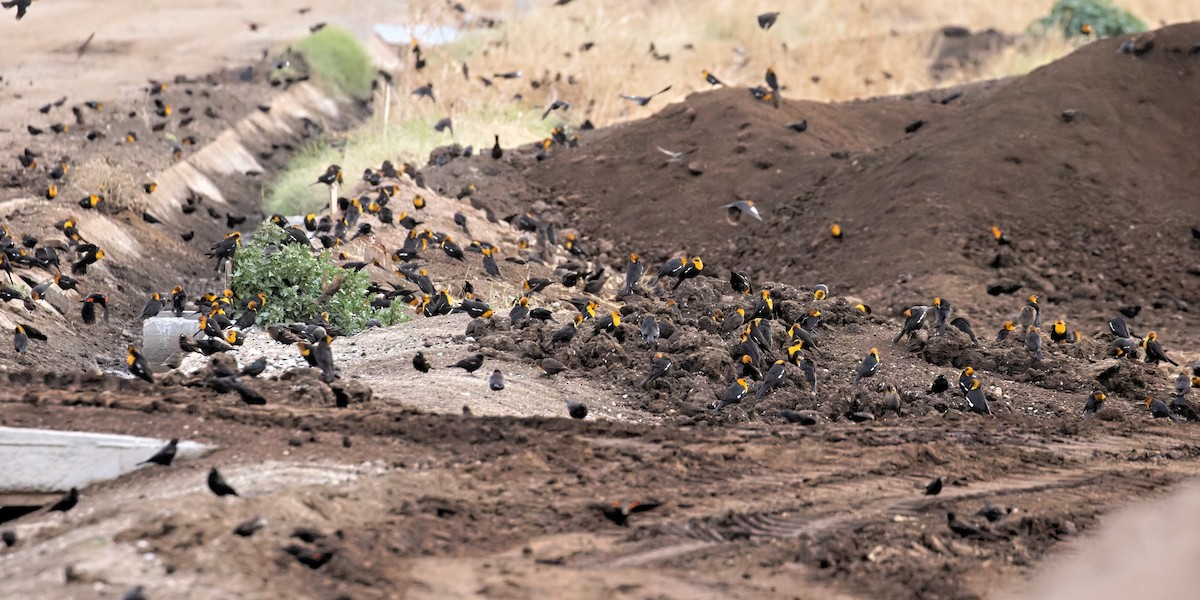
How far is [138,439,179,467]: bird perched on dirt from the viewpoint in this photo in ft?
20.0

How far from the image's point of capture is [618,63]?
19828mm

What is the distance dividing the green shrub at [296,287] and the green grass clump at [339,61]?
36.0 ft

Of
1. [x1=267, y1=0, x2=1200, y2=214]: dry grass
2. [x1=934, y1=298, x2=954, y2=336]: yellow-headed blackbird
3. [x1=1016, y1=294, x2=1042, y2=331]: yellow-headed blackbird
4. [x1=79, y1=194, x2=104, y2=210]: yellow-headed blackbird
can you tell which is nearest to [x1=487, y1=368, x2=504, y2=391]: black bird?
[x1=934, y1=298, x2=954, y2=336]: yellow-headed blackbird

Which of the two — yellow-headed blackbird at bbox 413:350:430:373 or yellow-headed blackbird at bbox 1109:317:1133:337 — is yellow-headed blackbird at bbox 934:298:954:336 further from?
yellow-headed blackbird at bbox 413:350:430:373

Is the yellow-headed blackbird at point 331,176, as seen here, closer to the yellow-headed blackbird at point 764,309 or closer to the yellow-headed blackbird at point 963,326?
the yellow-headed blackbird at point 764,309

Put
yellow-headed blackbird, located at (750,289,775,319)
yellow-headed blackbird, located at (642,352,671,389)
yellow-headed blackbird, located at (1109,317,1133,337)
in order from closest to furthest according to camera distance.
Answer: yellow-headed blackbird, located at (642,352,671,389) < yellow-headed blackbird, located at (750,289,775,319) < yellow-headed blackbird, located at (1109,317,1133,337)

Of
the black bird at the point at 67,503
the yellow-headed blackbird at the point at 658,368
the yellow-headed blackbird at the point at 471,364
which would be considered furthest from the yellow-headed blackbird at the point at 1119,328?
the black bird at the point at 67,503

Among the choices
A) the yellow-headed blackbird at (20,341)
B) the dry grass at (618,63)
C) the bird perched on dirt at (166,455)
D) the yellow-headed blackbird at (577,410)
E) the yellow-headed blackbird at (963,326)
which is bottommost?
the yellow-headed blackbird at (577,410)

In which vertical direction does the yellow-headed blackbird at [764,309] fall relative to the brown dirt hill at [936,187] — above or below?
below

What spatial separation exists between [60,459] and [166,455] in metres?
0.48

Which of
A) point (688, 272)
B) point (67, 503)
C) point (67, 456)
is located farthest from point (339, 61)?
point (67, 503)

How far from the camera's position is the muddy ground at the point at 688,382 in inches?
210

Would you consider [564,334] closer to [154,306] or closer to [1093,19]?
[154,306]

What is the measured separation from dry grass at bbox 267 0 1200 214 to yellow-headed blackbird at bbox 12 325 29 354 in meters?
6.54
